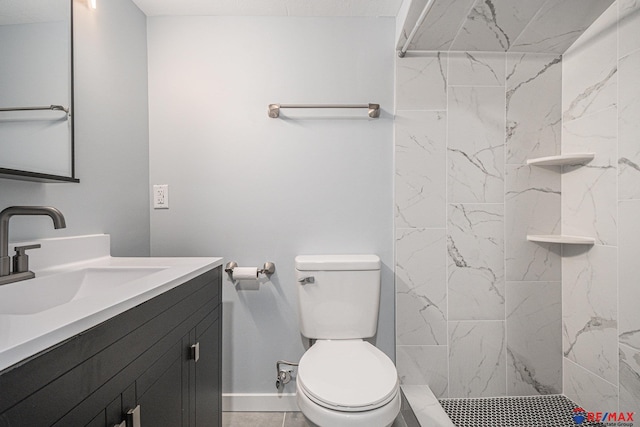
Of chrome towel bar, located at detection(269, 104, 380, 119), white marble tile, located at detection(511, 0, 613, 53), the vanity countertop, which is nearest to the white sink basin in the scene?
the vanity countertop

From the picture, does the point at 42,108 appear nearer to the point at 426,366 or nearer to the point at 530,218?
the point at 426,366

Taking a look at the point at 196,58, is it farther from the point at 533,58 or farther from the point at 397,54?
the point at 533,58

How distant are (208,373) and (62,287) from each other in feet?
1.83

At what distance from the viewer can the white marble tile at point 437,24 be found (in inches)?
54.4

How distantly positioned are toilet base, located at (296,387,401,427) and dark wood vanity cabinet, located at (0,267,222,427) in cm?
40

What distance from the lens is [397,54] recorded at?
66.3 inches

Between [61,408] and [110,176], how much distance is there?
1.13 metres

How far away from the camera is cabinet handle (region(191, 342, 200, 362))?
1036 mm

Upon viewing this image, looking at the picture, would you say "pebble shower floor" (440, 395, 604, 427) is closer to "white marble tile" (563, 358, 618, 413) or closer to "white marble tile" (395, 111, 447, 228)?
"white marble tile" (563, 358, 618, 413)

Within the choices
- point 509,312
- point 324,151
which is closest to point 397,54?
point 324,151

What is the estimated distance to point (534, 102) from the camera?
5.56 feet

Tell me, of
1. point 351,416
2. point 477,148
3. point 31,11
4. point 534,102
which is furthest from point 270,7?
point 351,416

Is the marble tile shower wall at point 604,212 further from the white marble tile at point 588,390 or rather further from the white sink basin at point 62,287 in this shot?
the white sink basin at point 62,287

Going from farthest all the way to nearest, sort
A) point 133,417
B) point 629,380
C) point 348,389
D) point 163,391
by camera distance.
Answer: point 629,380 < point 348,389 < point 163,391 < point 133,417
